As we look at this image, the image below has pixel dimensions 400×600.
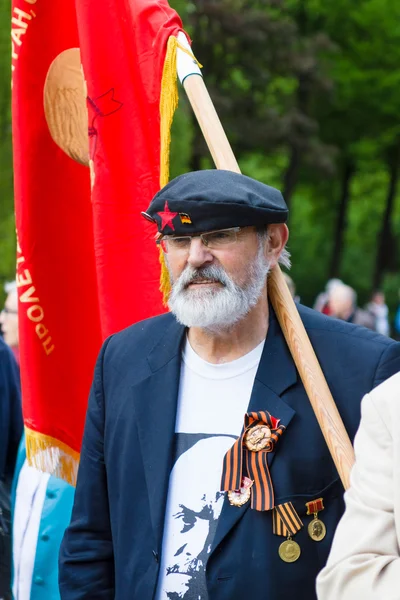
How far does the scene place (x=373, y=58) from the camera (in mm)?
25328

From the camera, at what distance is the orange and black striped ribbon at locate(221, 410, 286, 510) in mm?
2811

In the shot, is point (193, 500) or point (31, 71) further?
point (31, 71)

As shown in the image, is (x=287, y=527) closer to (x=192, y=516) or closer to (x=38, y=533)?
(x=192, y=516)

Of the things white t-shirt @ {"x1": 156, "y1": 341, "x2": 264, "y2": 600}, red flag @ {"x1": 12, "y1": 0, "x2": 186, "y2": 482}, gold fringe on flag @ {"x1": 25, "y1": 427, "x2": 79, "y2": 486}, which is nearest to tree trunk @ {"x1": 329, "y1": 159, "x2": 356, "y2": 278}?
red flag @ {"x1": 12, "y1": 0, "x2": 186, "y2": 482}

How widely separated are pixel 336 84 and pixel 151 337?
2304cm

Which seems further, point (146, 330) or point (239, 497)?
point (146, 330)

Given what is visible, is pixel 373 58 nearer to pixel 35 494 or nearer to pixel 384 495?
pixel 35 494

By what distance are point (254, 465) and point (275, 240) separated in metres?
0.67

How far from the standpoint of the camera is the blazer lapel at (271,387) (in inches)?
111

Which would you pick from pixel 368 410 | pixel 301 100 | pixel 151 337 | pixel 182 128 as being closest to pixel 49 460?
pixel 151 337

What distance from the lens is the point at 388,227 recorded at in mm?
27484

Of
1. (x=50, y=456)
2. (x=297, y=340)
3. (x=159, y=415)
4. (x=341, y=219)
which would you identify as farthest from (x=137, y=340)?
(x=341, y=219)

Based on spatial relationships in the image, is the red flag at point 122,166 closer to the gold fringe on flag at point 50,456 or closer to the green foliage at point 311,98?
the gold fringe on flag at point 50,456

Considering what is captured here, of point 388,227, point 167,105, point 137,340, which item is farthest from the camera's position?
point 388,227
